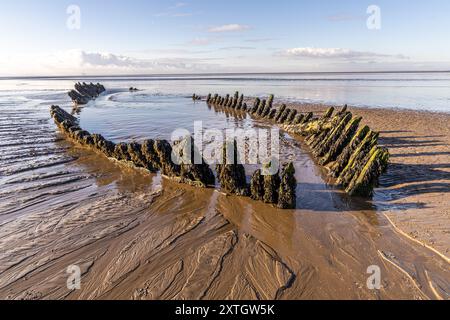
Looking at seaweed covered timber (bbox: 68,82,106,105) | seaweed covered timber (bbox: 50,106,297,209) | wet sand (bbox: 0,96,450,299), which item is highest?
seaweed covered timber (bbox: 68,82,106,105)

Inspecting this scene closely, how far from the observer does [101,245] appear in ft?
21.6

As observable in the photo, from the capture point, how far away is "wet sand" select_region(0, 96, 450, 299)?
5301mm

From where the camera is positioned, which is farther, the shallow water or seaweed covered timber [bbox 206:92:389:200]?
the shallow water

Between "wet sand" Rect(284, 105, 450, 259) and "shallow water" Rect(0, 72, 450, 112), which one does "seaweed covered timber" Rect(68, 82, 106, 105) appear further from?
"wet sand" Rect(284, 105, 450, 259)

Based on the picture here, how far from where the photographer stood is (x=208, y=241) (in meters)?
6.74

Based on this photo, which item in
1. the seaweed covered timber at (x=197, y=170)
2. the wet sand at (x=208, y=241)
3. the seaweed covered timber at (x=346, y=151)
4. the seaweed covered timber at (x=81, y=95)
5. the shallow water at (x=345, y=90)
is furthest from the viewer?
the seaweed covered timber at (x=81, y=95)

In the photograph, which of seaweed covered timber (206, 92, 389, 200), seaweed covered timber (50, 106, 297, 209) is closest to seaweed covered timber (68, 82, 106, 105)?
seaweed covered timber (50, 106, 297, 209)

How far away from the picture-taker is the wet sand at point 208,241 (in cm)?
530

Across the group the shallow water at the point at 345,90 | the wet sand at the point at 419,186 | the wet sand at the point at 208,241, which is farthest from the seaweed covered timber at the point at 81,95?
the wet sand at the point at 419,186

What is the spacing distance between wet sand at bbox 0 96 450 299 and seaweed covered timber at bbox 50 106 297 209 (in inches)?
15.0

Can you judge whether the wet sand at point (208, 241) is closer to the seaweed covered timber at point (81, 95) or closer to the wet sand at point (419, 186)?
the wet sand at point (419, 186)

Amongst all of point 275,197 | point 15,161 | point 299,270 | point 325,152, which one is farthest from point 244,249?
point 15,161

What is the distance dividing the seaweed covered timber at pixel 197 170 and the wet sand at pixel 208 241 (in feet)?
1.25
